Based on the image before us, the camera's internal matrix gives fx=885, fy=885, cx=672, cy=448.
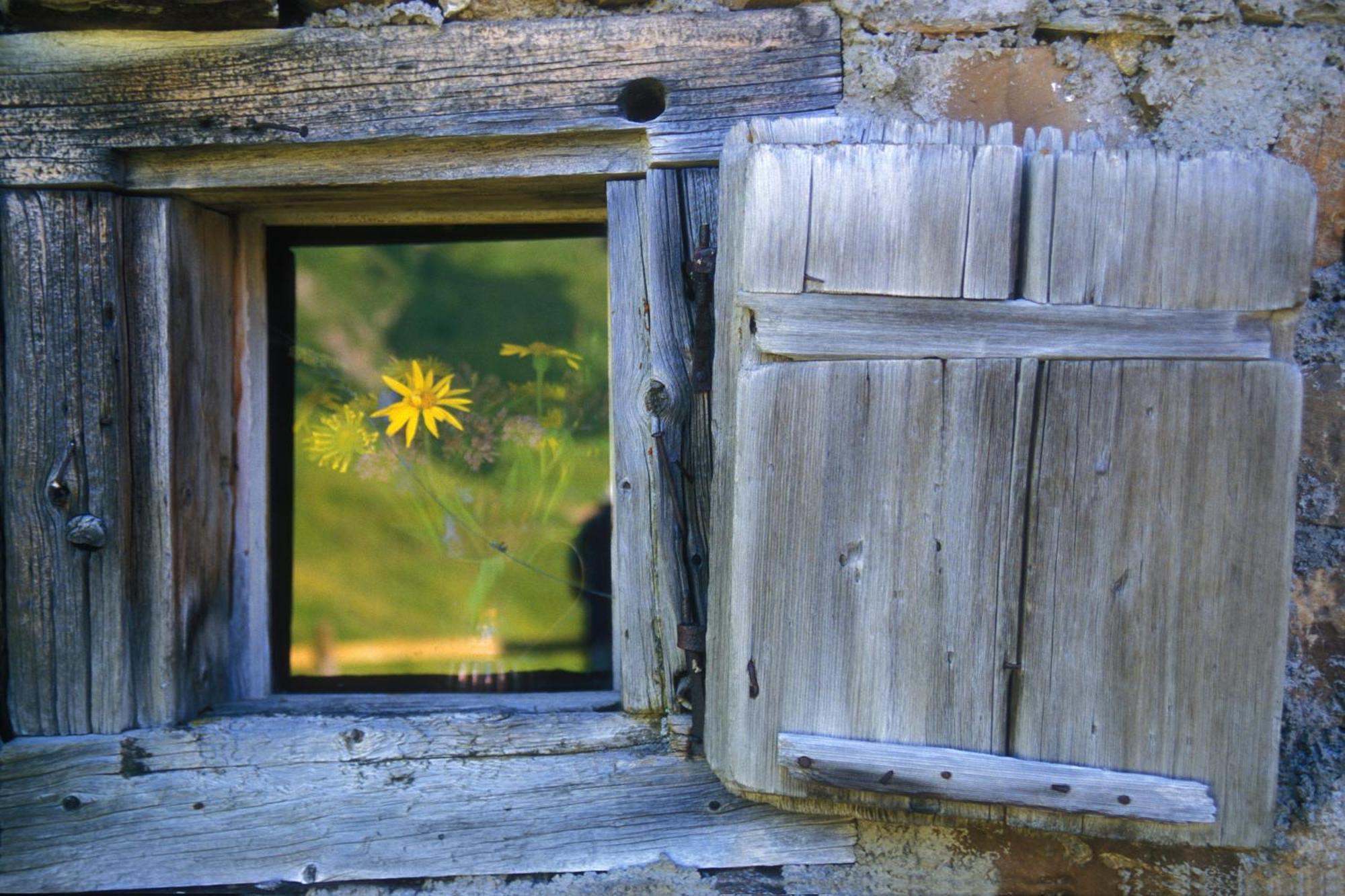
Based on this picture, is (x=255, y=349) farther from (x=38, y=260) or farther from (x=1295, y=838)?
(x=1295, y=838)

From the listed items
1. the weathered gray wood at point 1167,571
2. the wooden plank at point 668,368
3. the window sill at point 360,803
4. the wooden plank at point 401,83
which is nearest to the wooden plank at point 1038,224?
the weathered gray wood at point 1167,571

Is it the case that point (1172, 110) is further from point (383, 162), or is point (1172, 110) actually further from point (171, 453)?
point (171, 453)

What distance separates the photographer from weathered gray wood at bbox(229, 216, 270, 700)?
168 centimetres

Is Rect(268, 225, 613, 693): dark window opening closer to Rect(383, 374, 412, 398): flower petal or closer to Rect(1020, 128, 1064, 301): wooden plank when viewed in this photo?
Rect(383, 374, 412, 398): flower petal

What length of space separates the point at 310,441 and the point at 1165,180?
1.51 meters

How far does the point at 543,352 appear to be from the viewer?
1.70 metres

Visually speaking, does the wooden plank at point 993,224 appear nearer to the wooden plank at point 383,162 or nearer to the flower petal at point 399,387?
the wooden plank at point 383,162

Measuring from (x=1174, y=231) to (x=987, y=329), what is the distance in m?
0.28

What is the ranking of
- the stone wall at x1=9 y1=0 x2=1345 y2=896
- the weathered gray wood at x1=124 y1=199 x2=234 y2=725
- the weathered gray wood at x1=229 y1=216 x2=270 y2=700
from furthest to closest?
the weathered gray wood at x1=229 y1=216 x2=270 y2=700 < the weathered gray wood at x1=124 y1=199 x2=234 y2=725 < the stone wall at x1=9 y1=0 x2=1345 y2=896

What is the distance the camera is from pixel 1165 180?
118cm

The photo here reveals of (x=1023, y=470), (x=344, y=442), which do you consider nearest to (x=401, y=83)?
(x=344, y=442)

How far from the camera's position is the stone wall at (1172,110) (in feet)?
4.53

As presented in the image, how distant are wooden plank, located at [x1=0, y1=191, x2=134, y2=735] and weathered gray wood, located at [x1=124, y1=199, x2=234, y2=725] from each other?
0.08ft

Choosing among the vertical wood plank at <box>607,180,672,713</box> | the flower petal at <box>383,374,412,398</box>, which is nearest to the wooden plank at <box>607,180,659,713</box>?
the vertical wood plank at <box>607,180,672,713</box>
